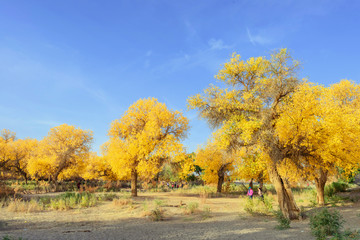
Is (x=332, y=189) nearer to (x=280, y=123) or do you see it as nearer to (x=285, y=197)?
(x=285, y=197)

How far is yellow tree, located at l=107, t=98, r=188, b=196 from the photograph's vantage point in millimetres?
24219

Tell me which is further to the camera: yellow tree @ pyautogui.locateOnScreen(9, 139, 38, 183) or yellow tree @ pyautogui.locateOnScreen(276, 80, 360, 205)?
yellow tree @ pyautogui.locateOnScreen(9, 139, 38, 183)

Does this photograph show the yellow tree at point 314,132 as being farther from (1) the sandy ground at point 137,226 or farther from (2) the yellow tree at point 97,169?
(2) the yellow tree at point 97,169

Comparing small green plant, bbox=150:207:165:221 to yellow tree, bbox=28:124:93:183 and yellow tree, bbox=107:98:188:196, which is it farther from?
yellow tree, bbox=28:124:93:183

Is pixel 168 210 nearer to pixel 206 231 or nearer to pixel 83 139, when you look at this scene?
pixel 206 231

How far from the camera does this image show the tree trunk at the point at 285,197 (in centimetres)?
1427

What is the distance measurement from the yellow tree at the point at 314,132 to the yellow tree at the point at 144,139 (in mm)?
12807

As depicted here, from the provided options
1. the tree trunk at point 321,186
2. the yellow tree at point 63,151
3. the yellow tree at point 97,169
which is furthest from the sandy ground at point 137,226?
the yellow tree at point 97,169

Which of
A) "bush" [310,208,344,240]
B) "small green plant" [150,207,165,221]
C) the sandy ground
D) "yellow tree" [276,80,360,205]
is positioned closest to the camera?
"bush" [310,208,344,240]

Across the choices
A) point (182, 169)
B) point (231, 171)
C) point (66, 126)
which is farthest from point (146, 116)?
point (66, 126)

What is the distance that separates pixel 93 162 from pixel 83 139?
12.9 m

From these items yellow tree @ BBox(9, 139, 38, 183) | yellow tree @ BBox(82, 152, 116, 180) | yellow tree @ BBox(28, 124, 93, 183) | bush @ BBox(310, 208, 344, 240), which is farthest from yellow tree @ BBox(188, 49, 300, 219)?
yellow tree @ BBox(9, 139, 38, 183)

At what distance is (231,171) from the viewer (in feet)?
114

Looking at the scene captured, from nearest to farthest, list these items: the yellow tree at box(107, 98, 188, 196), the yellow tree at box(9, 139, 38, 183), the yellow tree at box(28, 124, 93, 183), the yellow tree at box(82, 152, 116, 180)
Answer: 1. the yellow tree at box(107, 98, 188, 196)
2. the yellow tree at box(28, 124, 93, 183)
3. the yellow tree at box(82, 152, 116, 180)
4. the yellow tree at box(9, 139, 38, 183)
